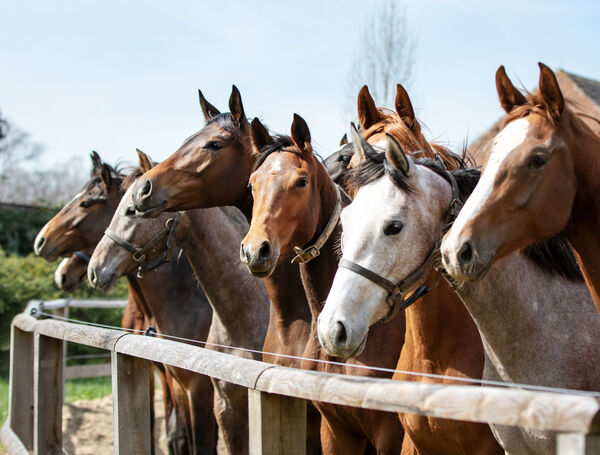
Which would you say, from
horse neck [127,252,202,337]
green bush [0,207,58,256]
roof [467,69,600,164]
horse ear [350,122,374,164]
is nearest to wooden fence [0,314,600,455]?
horse neck [127,252,202,337]

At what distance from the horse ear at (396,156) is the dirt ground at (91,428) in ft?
17.4

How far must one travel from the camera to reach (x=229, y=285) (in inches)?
184

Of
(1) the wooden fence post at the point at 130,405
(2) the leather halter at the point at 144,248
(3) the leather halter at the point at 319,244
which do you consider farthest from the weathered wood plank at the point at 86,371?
(3) the leather halter at the point at 319,244

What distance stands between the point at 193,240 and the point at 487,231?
9.91ft

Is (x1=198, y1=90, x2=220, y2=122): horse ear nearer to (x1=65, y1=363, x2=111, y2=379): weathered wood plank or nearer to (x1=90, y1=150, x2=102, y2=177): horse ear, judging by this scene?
(x1=90, y1=150, x2=102, y2=177): horse ear

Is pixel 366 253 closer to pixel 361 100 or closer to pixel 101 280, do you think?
pixel 361 100

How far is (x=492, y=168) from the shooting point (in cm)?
243

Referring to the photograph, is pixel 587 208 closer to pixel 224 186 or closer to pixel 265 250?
pixel 265 250

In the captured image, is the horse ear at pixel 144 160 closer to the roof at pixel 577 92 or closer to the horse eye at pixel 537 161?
the horse eye at pixel 537 161

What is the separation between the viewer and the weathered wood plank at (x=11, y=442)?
15.4 ft

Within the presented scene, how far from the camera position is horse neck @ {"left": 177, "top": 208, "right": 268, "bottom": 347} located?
15.1 feet

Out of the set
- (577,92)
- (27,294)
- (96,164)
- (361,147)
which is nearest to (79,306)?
(96,164)

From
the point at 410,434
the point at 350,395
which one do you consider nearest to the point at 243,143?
the point at 410,434

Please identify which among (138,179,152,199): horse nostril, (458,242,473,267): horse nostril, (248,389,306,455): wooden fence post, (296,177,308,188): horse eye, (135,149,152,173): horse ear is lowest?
(248,389,306,455): wooden fence post
